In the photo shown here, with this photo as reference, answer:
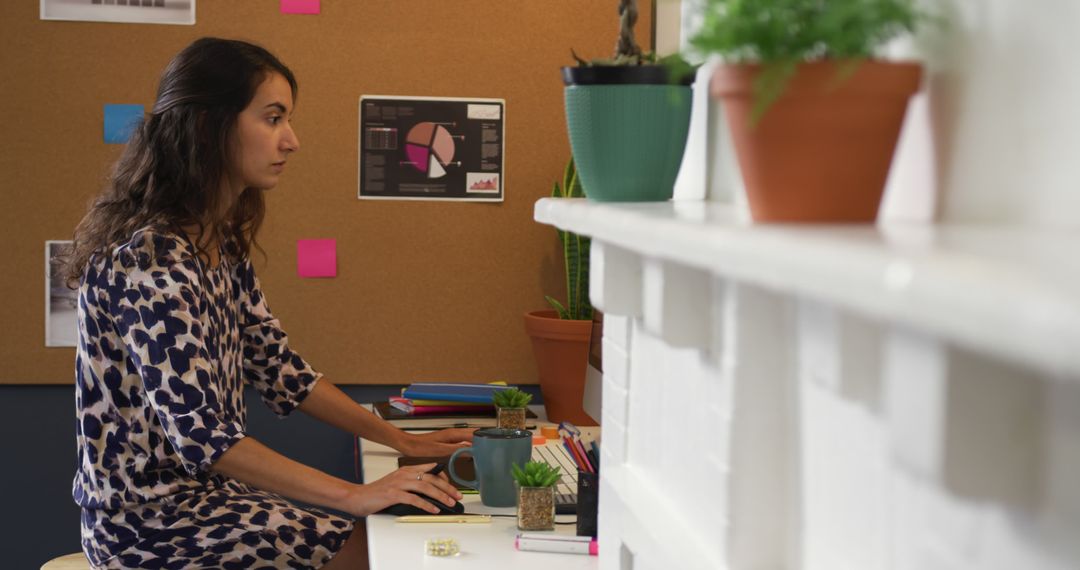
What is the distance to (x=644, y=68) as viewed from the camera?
38.0 inches

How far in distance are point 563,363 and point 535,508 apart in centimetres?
83

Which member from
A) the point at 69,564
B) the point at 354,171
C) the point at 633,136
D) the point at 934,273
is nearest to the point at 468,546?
the point at 633,136

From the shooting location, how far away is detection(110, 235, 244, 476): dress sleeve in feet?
5.97

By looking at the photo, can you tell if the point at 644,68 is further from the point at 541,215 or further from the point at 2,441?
the point at 2,441

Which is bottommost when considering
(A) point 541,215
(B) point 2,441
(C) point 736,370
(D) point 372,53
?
(B) point 2,441

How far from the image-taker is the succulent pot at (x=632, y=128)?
37.8 inches

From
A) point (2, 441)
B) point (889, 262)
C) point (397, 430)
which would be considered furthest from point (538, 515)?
point (2, 441)

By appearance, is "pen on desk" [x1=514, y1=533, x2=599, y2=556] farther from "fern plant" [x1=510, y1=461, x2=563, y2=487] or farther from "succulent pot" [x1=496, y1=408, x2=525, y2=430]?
"succulent pot" [x1=496, y1=408, x2=525, y2=430]

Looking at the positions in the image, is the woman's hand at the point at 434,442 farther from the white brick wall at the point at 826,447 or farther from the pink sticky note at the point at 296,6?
the pink sticky note at the point at 296,6

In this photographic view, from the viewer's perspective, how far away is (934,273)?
372 millimetres

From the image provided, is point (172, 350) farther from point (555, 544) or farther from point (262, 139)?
point (555, 544)

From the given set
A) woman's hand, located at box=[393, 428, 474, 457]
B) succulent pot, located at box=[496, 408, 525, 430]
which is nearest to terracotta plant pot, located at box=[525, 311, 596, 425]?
succulent pot, located at box=[496, 408, 525, 430]

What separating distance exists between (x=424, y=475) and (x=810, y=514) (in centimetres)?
105

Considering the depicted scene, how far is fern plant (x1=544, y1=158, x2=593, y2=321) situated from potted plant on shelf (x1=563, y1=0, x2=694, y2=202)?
1.54 meters
